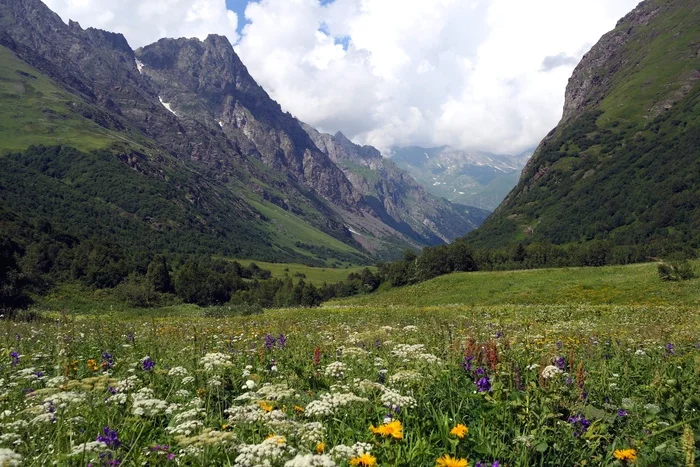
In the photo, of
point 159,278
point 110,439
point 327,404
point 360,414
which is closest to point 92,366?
point 110,439

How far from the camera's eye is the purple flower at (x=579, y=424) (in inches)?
183

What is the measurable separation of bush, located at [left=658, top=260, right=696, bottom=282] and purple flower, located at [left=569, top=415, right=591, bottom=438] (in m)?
46.1

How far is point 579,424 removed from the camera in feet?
15.5

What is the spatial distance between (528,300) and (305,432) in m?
49.4

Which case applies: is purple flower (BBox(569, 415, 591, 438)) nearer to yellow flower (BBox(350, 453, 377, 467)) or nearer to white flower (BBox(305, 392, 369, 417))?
white flower (BBox(305, 392, 369, 417))

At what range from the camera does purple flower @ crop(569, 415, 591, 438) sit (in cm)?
466

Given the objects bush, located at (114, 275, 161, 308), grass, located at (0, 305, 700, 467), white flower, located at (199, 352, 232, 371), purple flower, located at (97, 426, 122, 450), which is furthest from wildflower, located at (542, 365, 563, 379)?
bush, located at (114, 275, 161, 308)

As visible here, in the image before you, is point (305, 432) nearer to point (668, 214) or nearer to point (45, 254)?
point (45, 254)

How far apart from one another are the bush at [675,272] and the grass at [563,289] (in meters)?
0.85

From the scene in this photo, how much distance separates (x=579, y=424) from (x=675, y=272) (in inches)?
1891

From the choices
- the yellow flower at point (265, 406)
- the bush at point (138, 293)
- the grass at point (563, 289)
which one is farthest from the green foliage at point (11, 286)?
the yellow flower at point (265, 406)

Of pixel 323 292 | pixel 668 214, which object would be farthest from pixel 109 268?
pixel 668 214

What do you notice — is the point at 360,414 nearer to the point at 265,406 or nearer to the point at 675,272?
the point at 265,406

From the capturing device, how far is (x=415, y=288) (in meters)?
75.2
